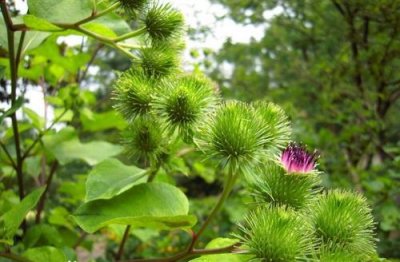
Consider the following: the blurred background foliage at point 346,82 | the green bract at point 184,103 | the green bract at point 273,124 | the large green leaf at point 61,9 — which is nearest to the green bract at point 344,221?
the green bract at point 273,124

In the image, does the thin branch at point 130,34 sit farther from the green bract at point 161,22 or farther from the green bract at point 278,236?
the green bract at point 278,236

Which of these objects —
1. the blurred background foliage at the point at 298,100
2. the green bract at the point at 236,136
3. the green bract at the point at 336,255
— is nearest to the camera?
the green bract at the point at 336,255

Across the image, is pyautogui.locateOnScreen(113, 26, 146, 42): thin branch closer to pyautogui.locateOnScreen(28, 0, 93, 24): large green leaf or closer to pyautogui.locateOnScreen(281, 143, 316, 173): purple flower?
pyautogui.locateOnScreen(28, 0, 93, 24): large green leaf

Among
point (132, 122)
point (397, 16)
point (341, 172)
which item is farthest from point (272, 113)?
point (341, 172)

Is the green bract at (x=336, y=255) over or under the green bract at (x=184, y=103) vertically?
under

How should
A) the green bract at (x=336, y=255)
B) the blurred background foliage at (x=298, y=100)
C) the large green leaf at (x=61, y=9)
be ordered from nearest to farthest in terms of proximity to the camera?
the green bract at (x=336, y=255) < the large green leaf at (x=61, y=9) < the blurred background foliage at (x=298, y=100)

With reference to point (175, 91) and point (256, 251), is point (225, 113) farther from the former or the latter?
point (256, 251)

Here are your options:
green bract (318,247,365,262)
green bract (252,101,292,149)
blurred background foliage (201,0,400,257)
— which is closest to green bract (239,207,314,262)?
green bract (318,247,365,262)
